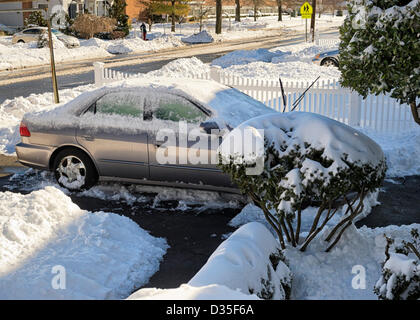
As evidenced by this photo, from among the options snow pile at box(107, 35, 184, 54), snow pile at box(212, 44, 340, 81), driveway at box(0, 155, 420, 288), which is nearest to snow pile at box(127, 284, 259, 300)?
driveway at box(0, 155, 420, 288)

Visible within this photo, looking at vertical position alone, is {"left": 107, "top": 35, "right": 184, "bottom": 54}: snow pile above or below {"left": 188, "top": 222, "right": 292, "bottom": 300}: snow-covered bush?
below

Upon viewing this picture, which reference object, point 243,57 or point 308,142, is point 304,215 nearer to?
point 308,142

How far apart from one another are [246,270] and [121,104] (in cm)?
466

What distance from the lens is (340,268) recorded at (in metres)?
5.53

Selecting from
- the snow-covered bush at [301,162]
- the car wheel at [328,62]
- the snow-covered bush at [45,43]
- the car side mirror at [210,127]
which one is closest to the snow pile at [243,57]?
the car wheel at [328,62]

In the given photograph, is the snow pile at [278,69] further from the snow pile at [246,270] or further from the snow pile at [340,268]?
the snow pile at [246,270]

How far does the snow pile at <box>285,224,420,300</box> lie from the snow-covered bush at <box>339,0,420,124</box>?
1.50 metres

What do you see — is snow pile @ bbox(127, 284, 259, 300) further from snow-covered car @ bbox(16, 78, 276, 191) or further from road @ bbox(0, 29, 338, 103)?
road @ bbox(0, 29, 338, 103)

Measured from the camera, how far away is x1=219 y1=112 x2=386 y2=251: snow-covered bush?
5.19m

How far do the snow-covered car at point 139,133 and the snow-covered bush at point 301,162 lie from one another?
220cm

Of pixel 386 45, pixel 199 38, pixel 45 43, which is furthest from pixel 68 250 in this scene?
pixel 199 38

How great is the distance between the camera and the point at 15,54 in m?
32.5

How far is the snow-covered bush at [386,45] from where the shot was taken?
17.0 feet

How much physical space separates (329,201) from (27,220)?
10.4 ft
